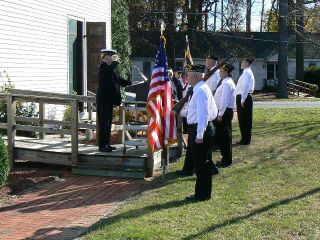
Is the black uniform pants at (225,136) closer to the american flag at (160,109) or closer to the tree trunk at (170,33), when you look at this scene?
the american flag at (160,109)

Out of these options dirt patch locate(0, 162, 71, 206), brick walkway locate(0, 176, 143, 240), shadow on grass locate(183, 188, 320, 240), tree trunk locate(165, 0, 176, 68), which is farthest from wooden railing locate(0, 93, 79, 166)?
tree trunk locate(165, 0, 176, 68)

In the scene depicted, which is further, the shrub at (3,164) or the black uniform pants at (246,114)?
the black uniform pants at (246,114)

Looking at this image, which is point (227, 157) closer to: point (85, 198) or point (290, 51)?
point (85, 198)

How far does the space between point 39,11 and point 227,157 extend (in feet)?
22.2

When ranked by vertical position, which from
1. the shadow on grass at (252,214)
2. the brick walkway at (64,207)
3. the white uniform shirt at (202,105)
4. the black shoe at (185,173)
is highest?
the white uniform shirt at (202,105)

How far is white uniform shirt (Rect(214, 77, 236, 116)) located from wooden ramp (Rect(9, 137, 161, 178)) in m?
1.47

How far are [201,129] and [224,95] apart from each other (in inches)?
122

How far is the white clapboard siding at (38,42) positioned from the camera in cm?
1338

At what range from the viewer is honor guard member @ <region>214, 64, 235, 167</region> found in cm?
1084

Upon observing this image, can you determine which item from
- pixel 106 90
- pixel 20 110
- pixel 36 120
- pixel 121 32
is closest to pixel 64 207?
pixel 106 90

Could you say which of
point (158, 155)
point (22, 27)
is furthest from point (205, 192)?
point (22, 27)

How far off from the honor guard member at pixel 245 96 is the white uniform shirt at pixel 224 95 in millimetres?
2164

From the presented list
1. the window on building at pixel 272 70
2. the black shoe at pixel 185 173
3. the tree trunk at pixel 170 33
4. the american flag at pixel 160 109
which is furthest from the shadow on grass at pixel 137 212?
the window on building at pixel 272 70

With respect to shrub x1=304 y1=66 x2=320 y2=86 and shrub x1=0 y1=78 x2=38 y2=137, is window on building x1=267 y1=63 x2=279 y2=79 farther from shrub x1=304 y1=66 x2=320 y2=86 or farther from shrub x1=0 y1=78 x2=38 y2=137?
shrub x1=0 y1=78 x2=38 y2=137
